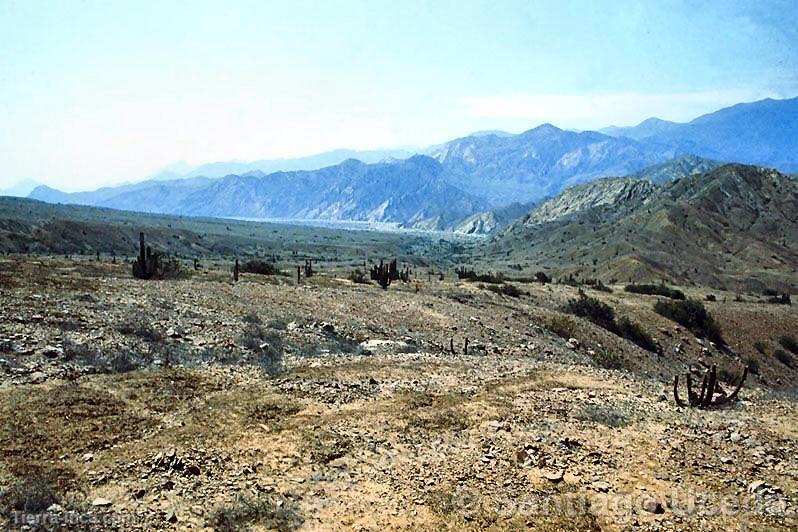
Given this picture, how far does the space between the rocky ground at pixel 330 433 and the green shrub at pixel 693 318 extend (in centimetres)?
1578

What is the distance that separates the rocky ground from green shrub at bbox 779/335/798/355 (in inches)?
815

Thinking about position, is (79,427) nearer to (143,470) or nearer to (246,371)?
(143,470)

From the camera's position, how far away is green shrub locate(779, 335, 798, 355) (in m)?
31.9

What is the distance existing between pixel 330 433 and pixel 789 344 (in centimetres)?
3277

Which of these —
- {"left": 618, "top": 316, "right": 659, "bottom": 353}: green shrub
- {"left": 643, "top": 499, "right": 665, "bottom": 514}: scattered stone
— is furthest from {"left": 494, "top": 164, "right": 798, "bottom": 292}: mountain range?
{"left": 643, "top": 499, "right": 665, "bottom": 514}: scattered stone

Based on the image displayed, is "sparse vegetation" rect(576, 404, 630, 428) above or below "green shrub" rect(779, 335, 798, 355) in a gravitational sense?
above

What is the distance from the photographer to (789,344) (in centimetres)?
3225

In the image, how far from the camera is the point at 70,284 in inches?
814

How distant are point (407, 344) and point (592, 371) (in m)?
6.29

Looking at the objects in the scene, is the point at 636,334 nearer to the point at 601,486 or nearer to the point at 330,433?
the point at 601,486

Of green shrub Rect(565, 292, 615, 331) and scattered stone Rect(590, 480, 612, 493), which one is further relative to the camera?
green shrub Rect(565, 292, 615, 331)

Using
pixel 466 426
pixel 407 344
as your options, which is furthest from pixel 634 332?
pixel 466 426

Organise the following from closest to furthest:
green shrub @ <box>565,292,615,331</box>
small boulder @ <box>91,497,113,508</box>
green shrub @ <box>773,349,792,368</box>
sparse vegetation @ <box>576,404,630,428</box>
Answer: small boulder @ <box>91,497,113,508</box>
sparse vegetation @ <box>576,404,630,428</box>
green shrub @ <box>565,292,615,331</box>
green shrub @ <box>773,349,792,368</box>

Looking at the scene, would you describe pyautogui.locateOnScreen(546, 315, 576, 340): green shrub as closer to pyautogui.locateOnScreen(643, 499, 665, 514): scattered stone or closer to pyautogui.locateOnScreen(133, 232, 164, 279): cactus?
pyautogui.locateOnScreen(643, 499, 665, 514): scattered stone
